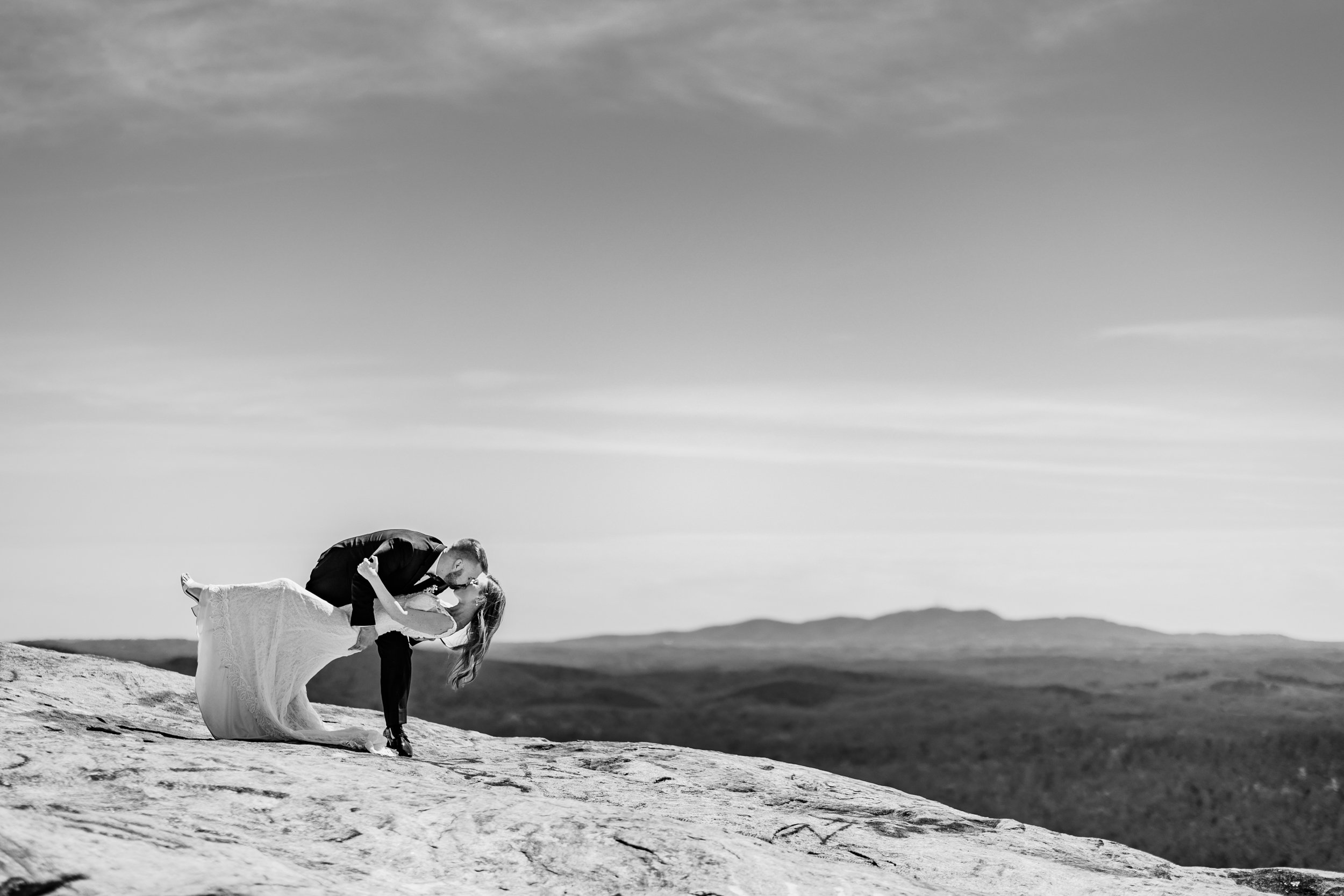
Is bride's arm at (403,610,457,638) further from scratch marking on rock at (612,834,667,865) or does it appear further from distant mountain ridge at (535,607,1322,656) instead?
distant mountain ridge at (535,607,1322,656)

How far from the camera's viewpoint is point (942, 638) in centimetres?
9175

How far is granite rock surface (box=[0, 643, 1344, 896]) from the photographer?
6094 millimetres

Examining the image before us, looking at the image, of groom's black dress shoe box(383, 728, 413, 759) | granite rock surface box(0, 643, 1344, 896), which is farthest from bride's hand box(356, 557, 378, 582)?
groom's black dress shoe box(383, 728, 413, 759)

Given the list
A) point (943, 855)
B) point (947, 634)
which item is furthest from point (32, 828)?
point (947, 634)

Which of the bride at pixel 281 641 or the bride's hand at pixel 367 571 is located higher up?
the bride's hand at pixel 367 571

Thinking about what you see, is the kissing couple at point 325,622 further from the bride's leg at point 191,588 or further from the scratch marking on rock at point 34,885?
the scratch marking on rock at point 34,885

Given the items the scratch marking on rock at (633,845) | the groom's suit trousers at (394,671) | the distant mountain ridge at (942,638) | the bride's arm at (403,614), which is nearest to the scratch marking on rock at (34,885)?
the scratch marking on rock at (633,845)

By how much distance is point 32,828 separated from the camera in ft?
19.2

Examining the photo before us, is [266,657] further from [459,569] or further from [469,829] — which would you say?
[469,829]

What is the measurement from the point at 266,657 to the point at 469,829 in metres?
3.68

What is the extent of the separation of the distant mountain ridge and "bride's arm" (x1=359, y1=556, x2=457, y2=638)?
66.5 meters

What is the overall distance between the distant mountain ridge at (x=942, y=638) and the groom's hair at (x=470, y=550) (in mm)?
66448

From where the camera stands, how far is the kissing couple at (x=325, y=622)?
10.3 meters

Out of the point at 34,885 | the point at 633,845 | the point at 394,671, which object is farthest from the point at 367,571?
the point at 34,885
